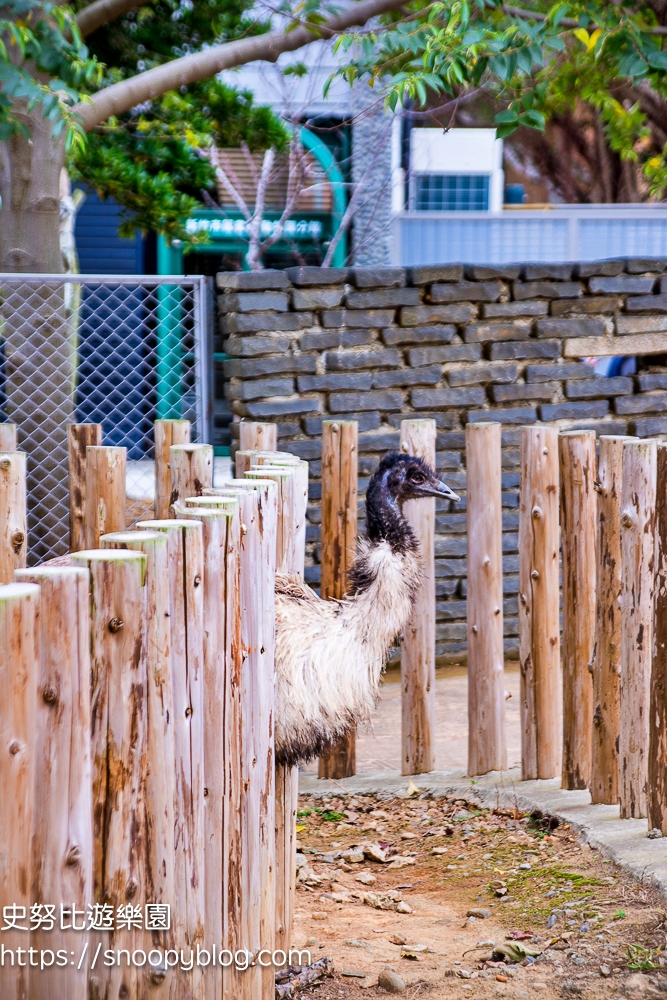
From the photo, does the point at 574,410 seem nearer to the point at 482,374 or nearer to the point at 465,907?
the point at 482,374

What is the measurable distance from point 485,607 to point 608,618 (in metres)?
0.76

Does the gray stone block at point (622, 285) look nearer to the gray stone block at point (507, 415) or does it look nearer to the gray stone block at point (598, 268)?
the gray stone block at point (598, 268)

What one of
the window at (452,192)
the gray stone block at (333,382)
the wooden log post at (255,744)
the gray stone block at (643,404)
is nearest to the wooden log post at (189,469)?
the wooden log post at (255,744)

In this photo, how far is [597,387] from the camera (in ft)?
21.9

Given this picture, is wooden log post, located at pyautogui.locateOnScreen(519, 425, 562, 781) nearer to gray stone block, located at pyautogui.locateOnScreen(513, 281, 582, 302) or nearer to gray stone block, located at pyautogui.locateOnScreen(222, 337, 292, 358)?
gray stone block, located at pyautogui.locateOnScreen(222, 337, 292, 358)

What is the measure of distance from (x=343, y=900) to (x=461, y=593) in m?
3.13

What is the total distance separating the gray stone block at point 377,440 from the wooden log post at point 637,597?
2944 mm

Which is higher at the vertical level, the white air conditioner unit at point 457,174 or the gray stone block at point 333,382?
the white air conditioner unit at point 457,174

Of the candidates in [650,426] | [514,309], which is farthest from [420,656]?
[650,426]

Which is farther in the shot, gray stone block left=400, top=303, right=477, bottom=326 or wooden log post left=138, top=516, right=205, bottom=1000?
gray stone block left=400, top=303, right=477, bottom=326

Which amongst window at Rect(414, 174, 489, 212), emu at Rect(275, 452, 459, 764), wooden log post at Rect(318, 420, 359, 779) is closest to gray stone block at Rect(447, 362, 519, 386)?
wooden log post at Rect(318, 420, 359, 779)

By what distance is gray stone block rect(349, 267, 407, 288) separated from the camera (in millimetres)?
6121

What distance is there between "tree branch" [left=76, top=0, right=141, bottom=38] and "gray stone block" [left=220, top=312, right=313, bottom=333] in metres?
1.90

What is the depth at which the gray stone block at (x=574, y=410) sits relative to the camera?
6.65 m
